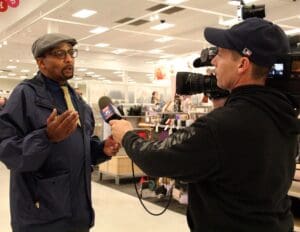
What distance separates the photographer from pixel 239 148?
3.68 feet

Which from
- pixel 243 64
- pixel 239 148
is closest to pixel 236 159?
pixel 239 148

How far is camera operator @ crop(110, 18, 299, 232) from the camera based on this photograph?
3.67ft

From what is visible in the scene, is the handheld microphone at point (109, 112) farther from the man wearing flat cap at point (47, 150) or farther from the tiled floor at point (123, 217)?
the tiled floor at point (123, 217)

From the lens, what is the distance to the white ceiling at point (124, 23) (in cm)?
796

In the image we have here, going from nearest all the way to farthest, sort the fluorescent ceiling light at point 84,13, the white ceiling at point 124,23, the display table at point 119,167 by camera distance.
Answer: the display table at point 119,167 → the white ceiling at point 124,23 → the fluorescent ceiling light at point 84,13

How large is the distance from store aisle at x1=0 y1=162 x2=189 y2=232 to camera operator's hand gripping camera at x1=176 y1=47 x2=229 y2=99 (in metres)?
3.17

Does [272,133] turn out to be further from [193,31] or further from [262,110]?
[193,31]

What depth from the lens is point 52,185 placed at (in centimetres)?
171

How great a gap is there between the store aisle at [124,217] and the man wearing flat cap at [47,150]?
282 cm

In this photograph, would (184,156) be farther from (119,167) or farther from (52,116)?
(119,167)

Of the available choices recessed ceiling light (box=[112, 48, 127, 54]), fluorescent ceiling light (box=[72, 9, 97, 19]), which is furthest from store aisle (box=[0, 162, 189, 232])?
recessed ceiling light (box=[112, 48, 127, 54])

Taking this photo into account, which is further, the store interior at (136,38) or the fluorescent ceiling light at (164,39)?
the fluorescent ceiling light at (164,39)

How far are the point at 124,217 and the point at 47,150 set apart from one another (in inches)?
140

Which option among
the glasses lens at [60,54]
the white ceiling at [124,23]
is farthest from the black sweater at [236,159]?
the white ceiling at [124,23]
